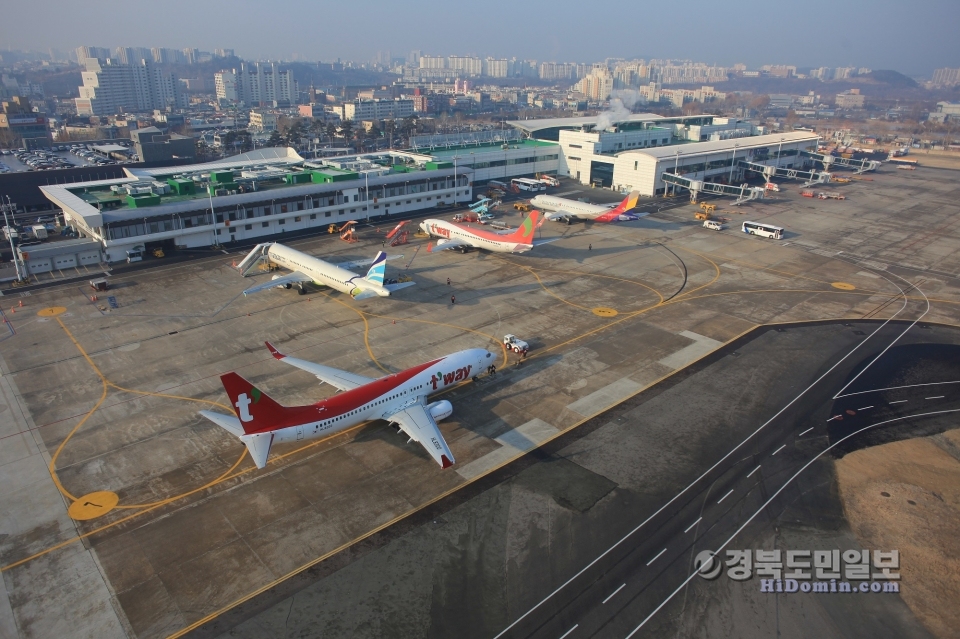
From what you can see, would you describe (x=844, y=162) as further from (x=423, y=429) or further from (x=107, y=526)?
(x=107, y=526)

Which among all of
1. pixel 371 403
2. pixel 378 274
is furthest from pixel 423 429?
pixel 378 274

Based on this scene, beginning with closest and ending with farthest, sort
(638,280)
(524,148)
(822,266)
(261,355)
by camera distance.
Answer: (261,355) → (638,280) → (822,266) → (524,148)

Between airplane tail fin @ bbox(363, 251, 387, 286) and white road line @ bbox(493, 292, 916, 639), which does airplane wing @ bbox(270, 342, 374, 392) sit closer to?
airplane tail fin @ bbox(363, 251, 387, 286)

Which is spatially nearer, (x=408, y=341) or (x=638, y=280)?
(x=408, y=341)

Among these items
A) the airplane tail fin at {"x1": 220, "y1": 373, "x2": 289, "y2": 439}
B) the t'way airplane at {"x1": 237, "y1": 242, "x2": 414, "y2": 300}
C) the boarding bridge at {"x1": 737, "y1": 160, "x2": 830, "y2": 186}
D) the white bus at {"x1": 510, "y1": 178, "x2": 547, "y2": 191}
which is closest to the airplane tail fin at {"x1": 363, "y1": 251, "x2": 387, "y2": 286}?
the t'way airplane at {"x1": 237, "y1": 242, "x2": 414, "y2": 300}

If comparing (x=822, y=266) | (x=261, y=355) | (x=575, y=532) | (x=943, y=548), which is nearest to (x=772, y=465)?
(x=943, y=548)

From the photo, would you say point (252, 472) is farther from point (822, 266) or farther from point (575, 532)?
point (822, 266)
